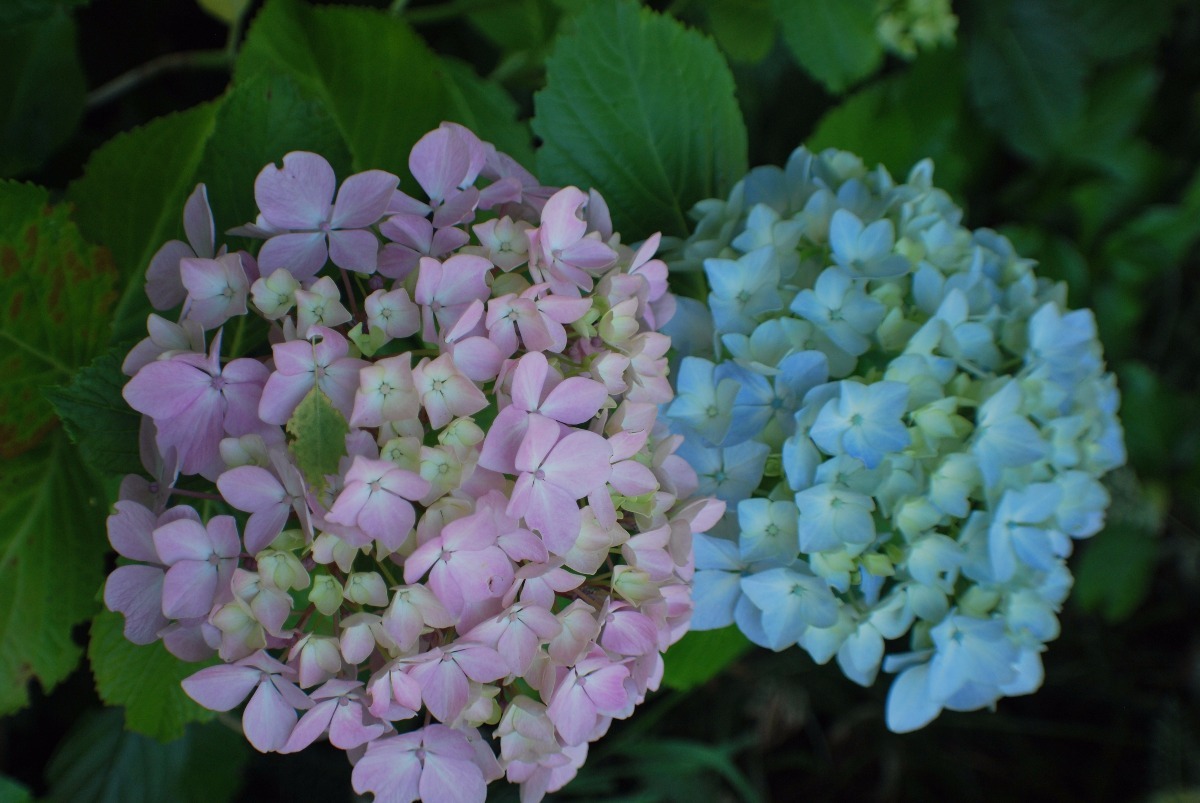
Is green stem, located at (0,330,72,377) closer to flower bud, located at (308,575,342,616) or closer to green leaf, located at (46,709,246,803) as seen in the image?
flower bud, located at (308,575,342,616)

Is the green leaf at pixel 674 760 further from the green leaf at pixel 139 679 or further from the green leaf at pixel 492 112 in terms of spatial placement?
the green leaf at pixel 492 112

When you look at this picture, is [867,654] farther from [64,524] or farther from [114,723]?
[114,723]

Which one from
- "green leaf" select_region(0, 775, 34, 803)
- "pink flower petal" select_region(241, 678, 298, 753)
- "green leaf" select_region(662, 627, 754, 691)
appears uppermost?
"pink flower petal" select_region(241, 678, 298, 753)

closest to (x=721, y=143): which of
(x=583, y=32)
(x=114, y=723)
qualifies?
(x=583, y=32)

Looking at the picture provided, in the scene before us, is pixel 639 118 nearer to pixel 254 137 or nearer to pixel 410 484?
pixel 254 137

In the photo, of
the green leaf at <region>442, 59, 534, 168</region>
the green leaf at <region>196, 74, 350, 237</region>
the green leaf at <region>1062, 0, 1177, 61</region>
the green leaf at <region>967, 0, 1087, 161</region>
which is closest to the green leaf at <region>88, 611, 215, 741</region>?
the green leaf at <region>196, 74, 350, 237</region>

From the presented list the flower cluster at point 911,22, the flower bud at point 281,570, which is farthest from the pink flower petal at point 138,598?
the flower cluster at point 911,22
